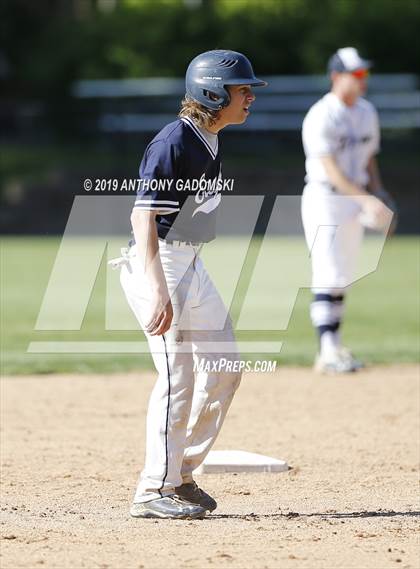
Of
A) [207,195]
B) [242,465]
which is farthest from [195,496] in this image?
[207,195]

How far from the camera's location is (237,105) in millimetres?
5816

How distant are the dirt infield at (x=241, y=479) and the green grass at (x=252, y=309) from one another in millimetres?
1008

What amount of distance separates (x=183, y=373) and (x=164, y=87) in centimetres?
2603

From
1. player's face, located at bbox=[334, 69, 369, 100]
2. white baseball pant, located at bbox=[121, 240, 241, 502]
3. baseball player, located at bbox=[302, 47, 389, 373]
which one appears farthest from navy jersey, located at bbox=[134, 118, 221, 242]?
player's face, located at bbox=[334, 69, 369, 100]

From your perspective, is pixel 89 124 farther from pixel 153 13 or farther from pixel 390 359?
pixel 390 359

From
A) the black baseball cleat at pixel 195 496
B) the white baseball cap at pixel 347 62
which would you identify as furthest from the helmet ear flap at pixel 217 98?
the white baseball cap at pixel 347 62

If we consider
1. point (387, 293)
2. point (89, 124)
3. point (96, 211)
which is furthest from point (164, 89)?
point (387, 293)

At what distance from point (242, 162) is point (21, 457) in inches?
902

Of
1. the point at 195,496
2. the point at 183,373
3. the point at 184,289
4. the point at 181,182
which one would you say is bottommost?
the point at 195,496

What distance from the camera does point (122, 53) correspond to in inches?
1308

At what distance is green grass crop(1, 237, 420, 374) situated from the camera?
37.7 feet

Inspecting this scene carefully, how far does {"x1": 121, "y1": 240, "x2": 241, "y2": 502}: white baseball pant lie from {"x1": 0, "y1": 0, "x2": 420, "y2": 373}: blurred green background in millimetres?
17857

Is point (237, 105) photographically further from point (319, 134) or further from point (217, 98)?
point (319, 134)

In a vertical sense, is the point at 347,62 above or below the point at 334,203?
above
